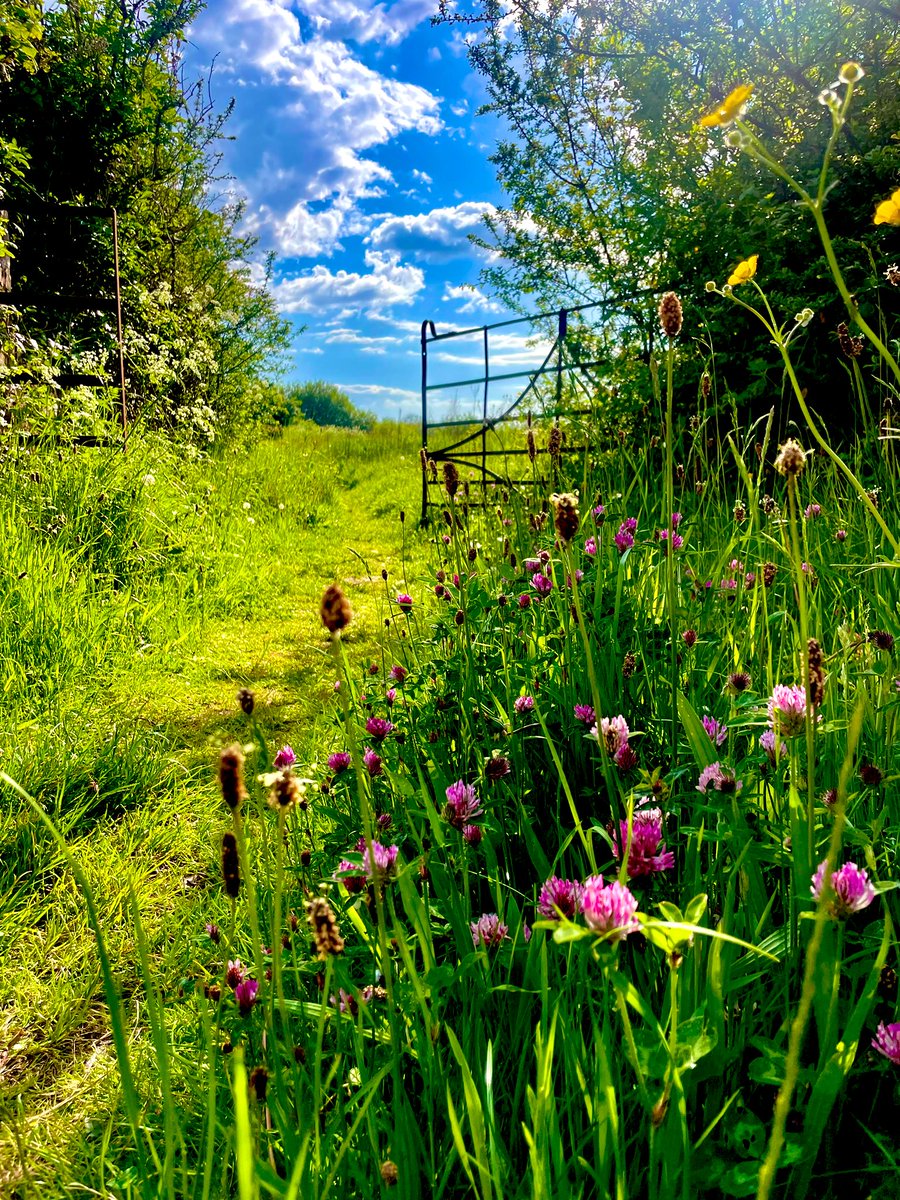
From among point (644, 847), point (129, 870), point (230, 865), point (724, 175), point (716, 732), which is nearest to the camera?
point (230, 865)

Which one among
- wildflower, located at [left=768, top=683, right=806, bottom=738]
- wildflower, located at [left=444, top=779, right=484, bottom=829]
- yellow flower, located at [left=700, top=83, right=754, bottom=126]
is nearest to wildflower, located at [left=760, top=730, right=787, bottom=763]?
wildflower, located at [left=768, top=683, right=806, bottom=738]

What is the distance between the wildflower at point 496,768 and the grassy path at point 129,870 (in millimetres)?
678

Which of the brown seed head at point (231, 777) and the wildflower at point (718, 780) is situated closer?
the brown seed head at point (231, 777)

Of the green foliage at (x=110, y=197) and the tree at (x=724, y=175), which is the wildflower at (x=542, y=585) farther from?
the green foliage at (x=110, y=197)

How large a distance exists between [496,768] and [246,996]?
1.98ft

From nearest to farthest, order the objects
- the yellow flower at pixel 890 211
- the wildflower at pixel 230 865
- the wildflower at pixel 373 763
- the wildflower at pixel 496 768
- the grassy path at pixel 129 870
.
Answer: the wildflower at pixel 230 865, the yellow flower at pixel 890 211, the grassy path at pixel 129 870, the wildflower at pixel 496 768, the wildflower at pixel 373 763

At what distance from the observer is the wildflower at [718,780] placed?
1069 millimetres

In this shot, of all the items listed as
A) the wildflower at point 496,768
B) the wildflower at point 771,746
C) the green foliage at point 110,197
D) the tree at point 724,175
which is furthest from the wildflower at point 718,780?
the green foliage at point 110,197

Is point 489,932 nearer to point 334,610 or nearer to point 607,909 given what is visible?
point 607,909

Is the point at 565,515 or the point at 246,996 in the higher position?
the point at 565,515

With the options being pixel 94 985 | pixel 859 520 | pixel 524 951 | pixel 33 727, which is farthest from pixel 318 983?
pixel 859 520

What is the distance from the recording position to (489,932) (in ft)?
3.67

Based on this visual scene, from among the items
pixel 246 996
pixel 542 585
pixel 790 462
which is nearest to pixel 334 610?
pixel 790 462

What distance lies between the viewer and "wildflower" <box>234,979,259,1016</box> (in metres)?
1.13
